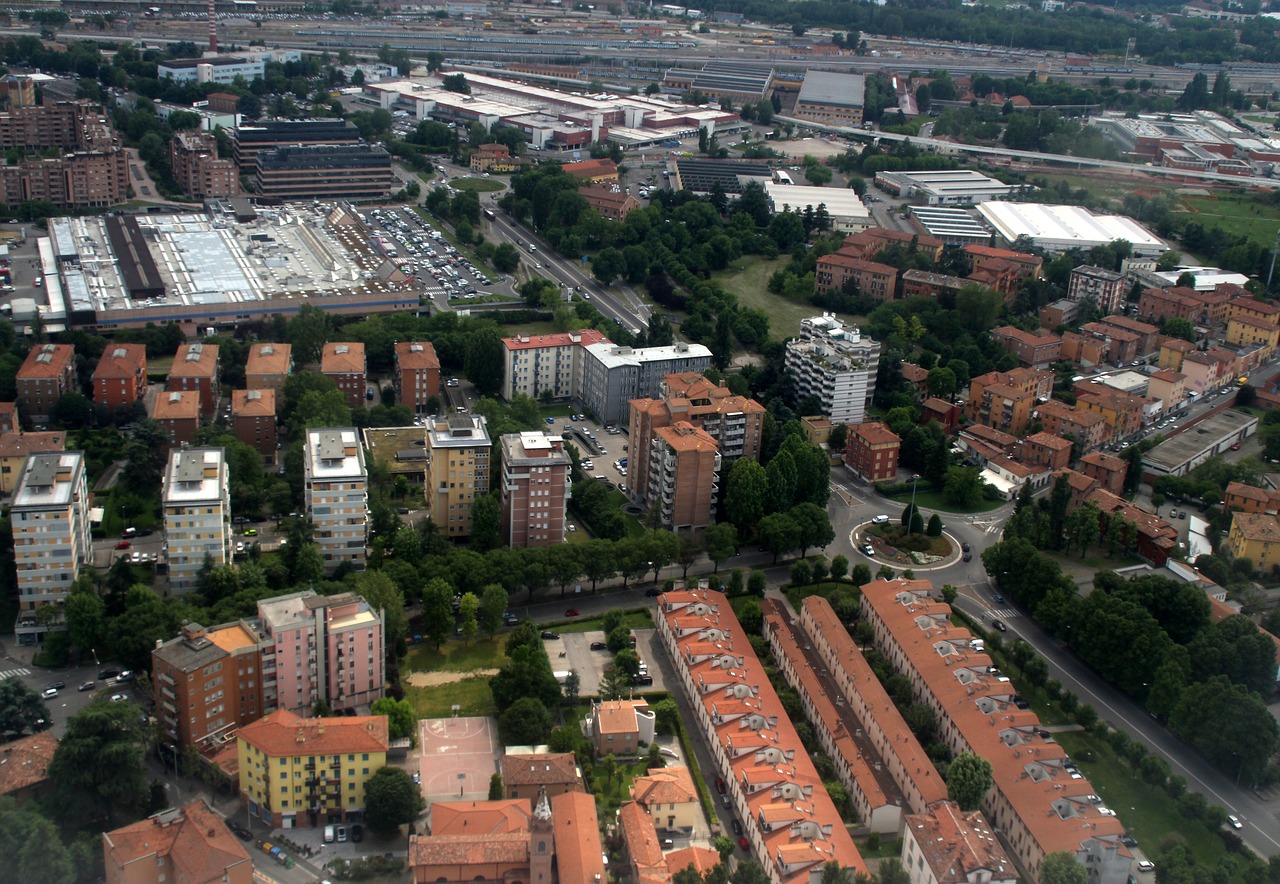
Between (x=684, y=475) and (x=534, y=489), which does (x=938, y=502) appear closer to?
(x=684, y=475)

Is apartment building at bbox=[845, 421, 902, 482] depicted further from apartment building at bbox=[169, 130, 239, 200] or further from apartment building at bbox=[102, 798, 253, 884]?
apartment building at bbox=[169, 130, 239, 200]

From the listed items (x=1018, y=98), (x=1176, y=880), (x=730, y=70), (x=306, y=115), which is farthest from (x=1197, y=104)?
(x=1176, y=880)

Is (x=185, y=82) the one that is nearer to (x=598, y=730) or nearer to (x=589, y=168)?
(x=589, y=168)

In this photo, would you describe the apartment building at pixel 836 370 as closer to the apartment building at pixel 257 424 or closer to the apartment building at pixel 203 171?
the apartment building at pixel 257 424

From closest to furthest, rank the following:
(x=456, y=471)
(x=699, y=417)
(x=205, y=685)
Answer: (x=205, y=685) < (x=456, y=471) < (x=699, y=417)

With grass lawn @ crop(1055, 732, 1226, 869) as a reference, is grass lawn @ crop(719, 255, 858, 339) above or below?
above

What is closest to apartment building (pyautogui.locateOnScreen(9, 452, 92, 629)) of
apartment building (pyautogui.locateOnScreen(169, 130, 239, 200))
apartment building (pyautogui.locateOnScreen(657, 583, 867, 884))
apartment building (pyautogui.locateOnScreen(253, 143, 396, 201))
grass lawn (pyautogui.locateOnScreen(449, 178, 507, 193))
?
apartment building (pyautogui.locateOnScreen(657, 583, 867, 884))

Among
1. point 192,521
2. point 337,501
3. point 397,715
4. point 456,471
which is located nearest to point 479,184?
point 456,471
